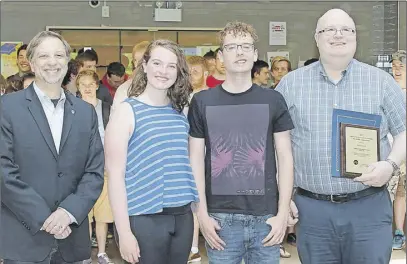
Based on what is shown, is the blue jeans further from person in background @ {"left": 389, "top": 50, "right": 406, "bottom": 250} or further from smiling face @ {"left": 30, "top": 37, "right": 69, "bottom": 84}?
person in background @ {"left": 389, "top": 50, "right": 406, "bottom": 250}

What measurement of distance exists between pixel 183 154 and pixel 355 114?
0.74m

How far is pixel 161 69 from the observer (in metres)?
2.35

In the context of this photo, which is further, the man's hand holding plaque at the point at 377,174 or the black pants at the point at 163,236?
the man's hand holding plaque at the point at 377,174

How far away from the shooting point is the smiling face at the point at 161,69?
2342 millimetres

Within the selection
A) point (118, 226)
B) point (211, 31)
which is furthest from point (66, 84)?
point (211, 31)

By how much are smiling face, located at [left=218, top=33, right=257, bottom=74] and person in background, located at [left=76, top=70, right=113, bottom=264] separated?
1.75 metres

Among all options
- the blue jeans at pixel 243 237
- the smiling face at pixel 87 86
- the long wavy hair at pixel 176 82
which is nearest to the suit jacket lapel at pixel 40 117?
the long wavy hair at pixel 176 82

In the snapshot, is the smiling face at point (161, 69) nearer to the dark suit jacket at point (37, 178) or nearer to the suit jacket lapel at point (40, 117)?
the dark suit jacket at point (37, 178)

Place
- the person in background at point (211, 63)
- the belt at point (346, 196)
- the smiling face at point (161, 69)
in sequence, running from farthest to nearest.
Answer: the person in background at point (211, 63) < the belt at point (346, 196) < the smiling face at point (161, 69)

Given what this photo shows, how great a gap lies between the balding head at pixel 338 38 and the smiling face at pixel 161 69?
65 cm

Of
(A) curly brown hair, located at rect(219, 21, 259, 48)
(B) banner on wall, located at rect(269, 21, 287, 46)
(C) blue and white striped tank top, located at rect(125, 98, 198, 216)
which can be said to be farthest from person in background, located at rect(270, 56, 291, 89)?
(C) blue and white striped tank top, located at rect(125, 98, 198, 216)

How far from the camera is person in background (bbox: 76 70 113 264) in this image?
4.09 meters

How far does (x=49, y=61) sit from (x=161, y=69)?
44 cm

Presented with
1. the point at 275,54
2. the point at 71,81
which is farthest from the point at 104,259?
the point at 275,54
